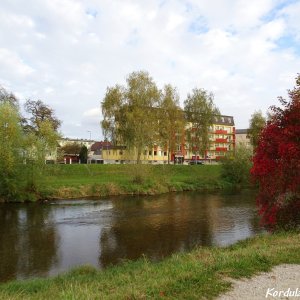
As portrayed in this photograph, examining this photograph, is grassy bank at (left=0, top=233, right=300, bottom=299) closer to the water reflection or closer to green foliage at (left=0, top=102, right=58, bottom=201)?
the water reflection

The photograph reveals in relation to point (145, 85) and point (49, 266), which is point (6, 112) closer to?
point (49, 266)

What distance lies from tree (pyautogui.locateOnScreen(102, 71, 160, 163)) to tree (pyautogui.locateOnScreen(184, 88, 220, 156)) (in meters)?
15.9

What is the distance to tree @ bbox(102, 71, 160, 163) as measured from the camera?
58844 millimetres

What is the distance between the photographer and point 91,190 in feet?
148

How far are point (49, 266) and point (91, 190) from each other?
28281mm

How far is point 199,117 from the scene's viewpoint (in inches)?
2970

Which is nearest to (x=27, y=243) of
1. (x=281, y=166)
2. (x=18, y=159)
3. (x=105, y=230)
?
(x=105, y=230)

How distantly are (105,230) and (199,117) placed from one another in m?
53.5

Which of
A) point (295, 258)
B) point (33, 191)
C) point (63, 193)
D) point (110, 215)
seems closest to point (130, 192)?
point (63, 193)

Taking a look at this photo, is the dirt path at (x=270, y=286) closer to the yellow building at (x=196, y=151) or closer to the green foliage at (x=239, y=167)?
the green foliage at (x=239, y=167)

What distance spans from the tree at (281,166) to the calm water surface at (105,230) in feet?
14.4

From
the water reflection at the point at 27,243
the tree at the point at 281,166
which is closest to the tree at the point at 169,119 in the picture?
the water reflection at the point at 27,243

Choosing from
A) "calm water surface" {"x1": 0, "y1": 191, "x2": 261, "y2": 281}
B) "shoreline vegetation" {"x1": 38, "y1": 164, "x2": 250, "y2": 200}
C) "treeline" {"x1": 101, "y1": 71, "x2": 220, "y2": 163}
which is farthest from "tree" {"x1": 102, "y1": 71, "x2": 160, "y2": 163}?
"calm water surface" {"x1": 0, "y1": 191, "x2": 261, "y2": 281}

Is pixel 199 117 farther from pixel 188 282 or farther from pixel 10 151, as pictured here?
pixel 188 282
